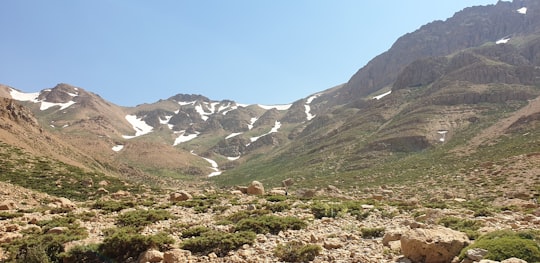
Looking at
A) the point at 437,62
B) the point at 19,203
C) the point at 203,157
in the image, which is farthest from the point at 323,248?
the point at 203,157

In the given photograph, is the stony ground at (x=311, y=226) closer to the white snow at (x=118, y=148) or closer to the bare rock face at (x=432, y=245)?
the bare rock face at (x=432, y=245)

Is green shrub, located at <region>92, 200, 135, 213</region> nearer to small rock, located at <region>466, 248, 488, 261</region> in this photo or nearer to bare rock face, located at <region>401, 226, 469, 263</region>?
bare rock face, located at <region>401, 226, 469, 263</region>

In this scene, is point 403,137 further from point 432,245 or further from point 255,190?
point 432,245

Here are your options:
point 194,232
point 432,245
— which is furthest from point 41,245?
point 432,245

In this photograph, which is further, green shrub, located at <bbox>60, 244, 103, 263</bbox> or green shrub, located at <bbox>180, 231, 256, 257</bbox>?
green shrub, located at <bbox>180, 231, 256, 257</bbox>

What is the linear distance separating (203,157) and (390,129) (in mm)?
112751

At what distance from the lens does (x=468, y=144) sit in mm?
73562

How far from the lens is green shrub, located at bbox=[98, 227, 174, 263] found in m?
13.8

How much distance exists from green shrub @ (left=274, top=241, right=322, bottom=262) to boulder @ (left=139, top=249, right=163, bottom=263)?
13.3 feet

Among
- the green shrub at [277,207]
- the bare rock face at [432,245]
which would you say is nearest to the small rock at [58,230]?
the green shrub at [277,207]

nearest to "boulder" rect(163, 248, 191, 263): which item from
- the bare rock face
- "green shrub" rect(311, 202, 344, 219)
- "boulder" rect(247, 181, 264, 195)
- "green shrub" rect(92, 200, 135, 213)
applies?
the bare rock face

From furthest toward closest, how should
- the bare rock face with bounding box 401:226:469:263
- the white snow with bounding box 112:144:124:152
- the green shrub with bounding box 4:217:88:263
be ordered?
1. the white snow with bounding box 112:144:124:152
2. the green shrub with bounding box 4:217:88:263
3. the bare rock face with bounding box 401:226:469:263

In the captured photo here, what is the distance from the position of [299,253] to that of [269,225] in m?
4.35

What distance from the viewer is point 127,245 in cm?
1400
